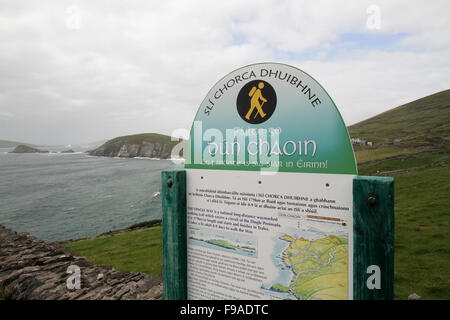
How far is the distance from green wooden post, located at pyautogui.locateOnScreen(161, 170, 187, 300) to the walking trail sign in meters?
0.02

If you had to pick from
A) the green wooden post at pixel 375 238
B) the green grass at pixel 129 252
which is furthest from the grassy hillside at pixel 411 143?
the green wooden post at pixel 375 238

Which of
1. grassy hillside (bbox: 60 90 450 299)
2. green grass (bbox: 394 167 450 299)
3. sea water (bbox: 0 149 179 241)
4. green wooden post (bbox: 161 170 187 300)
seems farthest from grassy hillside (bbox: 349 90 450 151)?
green wooden post (bbox: 161 170 187 300)

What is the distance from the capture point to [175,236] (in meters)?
3.70

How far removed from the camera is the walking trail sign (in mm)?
2637

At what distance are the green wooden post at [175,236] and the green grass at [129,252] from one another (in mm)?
7787

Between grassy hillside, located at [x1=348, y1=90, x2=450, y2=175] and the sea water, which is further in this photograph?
grassy hillside, located at [x1=348, y1=90, x2=450, y2=175]

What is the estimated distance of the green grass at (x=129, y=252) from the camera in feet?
39.7

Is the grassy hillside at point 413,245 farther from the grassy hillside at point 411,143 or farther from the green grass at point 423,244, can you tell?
the grassy hillside at point 411,143

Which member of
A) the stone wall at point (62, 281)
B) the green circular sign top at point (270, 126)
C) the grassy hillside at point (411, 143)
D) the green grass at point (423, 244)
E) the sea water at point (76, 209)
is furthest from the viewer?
the grassy hillside at point (411, 143)

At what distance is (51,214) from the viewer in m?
47.3

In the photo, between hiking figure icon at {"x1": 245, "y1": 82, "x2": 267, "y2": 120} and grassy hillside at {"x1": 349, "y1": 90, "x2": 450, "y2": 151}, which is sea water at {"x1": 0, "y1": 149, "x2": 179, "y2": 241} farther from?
grassy hillside at {"x1": 349, "y1": 90, "x2": 450, "y2": 151}
